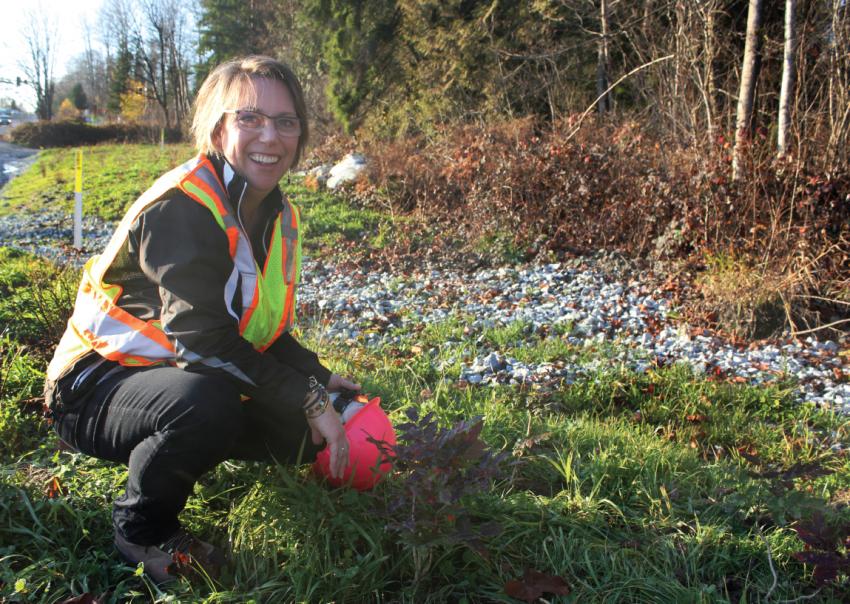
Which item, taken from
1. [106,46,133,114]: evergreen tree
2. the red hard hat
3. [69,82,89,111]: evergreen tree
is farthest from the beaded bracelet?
[69,82,89,111]: evergreen tree

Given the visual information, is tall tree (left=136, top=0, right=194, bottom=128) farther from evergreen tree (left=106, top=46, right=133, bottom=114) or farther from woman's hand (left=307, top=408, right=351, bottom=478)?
woman's hand (left=307, top=408, right=351, bottom=478)

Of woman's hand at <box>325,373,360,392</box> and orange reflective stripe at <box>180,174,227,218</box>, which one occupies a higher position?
orange reflective stripe at <box>180,174,227,218</box>

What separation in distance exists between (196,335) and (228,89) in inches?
35.8

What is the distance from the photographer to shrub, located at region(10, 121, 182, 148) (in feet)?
106

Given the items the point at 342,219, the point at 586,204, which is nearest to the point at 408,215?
the point at 342,219

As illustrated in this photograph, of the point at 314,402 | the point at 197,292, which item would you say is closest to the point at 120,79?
the point at 197,292

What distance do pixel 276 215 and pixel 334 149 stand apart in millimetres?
13887

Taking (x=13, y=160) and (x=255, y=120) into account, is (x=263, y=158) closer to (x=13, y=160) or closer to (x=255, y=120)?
(x=255, y=120)

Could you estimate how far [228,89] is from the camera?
225 centimetres

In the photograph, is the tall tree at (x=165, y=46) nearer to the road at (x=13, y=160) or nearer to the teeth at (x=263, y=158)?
the road at (x=13, y=160)

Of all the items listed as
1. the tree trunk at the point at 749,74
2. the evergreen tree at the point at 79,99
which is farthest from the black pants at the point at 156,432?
the evergreen tree at the point at 79,99

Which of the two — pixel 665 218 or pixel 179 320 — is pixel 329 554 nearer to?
pixel 179 320

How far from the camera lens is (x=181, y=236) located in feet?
6.37

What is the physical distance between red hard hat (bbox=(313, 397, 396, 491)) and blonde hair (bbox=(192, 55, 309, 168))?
3.62 ft
